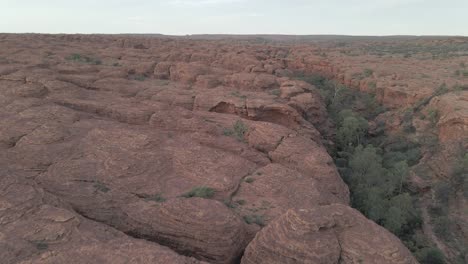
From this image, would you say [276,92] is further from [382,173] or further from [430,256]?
[430,256]

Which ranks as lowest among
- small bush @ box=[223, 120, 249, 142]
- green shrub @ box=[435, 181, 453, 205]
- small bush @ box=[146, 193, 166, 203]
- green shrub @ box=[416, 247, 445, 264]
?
green shrub @ box=[416, 247, 445, 264]

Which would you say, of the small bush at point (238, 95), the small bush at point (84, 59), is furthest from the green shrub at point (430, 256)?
the small bush at point (84, 59)

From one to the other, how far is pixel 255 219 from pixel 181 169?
183 inches

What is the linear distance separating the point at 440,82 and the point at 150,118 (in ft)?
99.5

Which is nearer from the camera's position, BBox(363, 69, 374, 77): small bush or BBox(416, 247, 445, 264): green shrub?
BBox(416, 247, 445, 264): green shrub

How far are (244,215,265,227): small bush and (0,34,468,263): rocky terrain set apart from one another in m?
0.08

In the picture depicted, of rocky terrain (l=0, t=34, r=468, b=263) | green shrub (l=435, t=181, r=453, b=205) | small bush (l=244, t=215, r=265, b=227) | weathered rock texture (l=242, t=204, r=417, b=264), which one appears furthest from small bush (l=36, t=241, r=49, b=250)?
green shrub (l=435, t=181, r=453, b=205)

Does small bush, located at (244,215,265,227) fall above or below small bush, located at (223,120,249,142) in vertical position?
below

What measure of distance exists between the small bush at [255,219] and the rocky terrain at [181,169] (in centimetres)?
8

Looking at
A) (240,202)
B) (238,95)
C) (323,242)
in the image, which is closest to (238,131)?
(240,202)

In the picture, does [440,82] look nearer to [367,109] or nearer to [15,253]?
[367,109]

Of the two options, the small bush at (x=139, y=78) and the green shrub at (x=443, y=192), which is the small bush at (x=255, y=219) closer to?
the green shrub at (x=443, y=192)

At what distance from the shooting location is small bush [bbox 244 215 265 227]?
13.3m

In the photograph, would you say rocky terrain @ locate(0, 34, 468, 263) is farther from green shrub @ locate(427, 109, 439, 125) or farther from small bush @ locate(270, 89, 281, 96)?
green shrub @ locate(427, 109, 439, 125)
